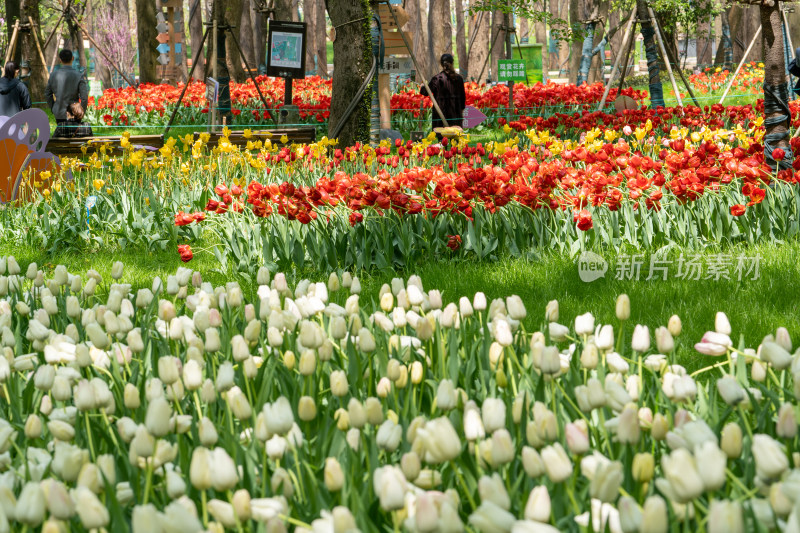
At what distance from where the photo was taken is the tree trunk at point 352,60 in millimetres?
9250

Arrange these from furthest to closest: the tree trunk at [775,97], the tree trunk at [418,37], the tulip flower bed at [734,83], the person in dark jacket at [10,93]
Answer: the tree trunk at [418,37], the tulip flower bed at [734,83], the person in dark jacket at [10,93], the tree trunk at [775,97]

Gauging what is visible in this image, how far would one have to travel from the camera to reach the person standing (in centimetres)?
1166

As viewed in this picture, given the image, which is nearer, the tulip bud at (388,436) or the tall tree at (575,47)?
the tulip bud at (388,436)

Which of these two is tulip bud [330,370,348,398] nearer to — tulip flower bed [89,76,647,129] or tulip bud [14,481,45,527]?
tulip bud [14,481,45,527]

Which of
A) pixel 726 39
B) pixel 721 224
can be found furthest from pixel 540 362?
pixel 726 39

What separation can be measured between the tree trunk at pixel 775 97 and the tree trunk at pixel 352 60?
4348 millimetres

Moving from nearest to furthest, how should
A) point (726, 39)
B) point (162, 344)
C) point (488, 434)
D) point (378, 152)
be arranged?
1. point (488, 434)
2. point (162, 344)
3. point (378, 152)
4. point (726, 39)

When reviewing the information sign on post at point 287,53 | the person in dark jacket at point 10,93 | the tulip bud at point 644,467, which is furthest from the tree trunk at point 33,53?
the tulip bud at point 644,467

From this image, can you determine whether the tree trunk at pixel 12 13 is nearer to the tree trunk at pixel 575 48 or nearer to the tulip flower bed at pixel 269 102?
the tulip flower bed at pixel 269 102

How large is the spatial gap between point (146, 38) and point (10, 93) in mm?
9219

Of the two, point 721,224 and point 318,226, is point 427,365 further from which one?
point 721,224

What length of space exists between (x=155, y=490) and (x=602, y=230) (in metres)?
3.61

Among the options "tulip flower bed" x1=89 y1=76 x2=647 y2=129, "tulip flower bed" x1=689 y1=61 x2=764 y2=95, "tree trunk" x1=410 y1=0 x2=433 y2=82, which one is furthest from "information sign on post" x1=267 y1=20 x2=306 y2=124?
"tulip flower bed" x1=689 y1=61 x2=764 y2=95

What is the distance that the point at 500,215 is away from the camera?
5121 mm
